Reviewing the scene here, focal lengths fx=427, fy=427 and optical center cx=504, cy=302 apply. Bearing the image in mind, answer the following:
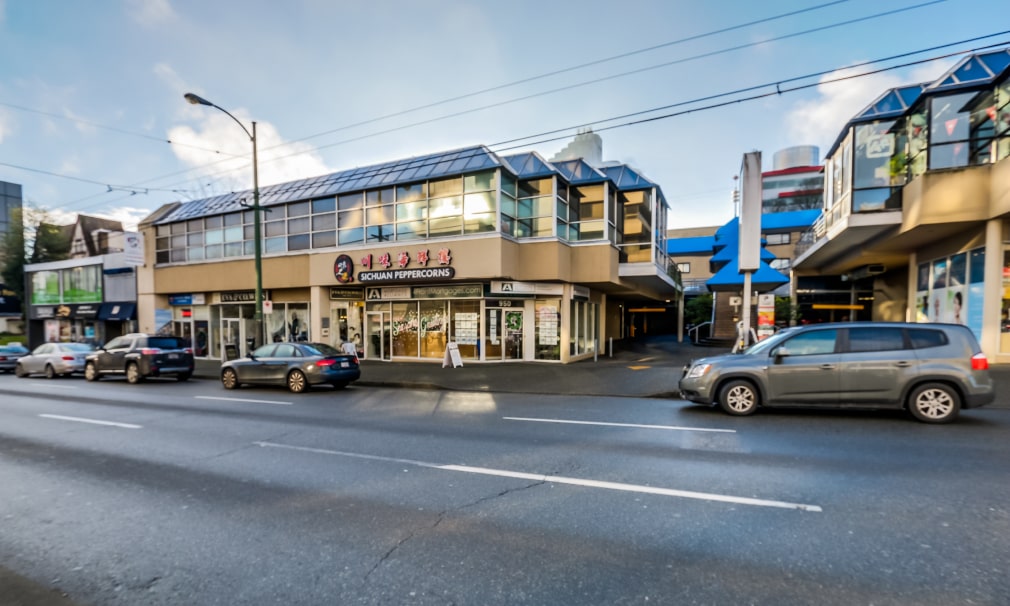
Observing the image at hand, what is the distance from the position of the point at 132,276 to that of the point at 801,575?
30740 millimetres

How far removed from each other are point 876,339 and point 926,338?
69 cm

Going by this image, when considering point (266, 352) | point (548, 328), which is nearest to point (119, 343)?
point (266, 352)

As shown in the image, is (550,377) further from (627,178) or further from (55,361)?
(55,361)

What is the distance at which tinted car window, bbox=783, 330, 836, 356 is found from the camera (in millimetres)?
7469

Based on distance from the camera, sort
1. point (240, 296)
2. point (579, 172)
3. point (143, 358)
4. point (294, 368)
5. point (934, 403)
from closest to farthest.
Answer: point (934, 403) → point (294, 368) → point (143, 358) → point (579, 172) → point (240, 296)

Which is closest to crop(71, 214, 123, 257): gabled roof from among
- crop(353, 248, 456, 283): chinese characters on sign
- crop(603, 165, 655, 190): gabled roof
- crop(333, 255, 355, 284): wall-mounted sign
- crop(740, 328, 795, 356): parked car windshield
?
crop(333, 255, 355, 284): wall-mounted sign

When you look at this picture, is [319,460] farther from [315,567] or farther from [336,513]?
[315,567]

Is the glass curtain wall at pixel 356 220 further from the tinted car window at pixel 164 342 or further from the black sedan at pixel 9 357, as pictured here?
the black sedan at pixel 9 357

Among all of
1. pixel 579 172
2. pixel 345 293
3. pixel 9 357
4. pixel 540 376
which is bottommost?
pixel 9 357

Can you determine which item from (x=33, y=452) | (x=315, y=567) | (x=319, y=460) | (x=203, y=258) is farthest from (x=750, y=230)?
(x=203, y=258)

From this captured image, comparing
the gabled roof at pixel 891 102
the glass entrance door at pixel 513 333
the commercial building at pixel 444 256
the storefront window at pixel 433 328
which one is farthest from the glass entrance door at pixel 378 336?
the gabled roof at pixel 891 102

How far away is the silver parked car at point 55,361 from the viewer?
15828 mm

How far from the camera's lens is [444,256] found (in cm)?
1546

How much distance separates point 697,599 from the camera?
101 inches
